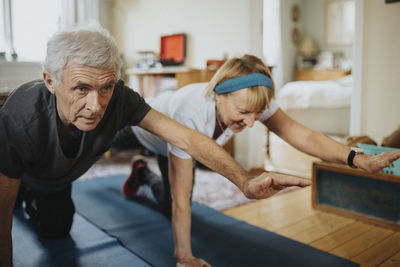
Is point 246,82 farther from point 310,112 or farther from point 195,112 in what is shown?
point 310,112

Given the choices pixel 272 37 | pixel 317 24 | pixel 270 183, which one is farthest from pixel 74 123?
pixel 317 24

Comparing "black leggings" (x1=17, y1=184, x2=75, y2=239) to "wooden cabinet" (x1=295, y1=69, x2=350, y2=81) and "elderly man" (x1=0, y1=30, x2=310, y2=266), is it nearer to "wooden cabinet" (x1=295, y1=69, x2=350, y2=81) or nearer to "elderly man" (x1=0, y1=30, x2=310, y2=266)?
"elderly man" (x1=0, y1=30, x2=310, y2=266)

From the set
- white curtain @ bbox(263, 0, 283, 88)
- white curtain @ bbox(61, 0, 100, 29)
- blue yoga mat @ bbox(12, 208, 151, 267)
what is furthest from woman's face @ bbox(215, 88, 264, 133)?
white curtain @ bbox(61, 0, 100, 29)

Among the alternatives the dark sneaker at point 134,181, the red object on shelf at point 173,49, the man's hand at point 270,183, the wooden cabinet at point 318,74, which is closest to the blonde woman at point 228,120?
the man's hand at point 270,183

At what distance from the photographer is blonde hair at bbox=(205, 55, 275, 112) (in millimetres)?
1228

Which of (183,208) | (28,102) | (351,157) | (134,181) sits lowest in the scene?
(134,181)

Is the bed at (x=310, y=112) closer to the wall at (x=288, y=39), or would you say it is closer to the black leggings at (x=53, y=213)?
the wall at (x=288, y=39)

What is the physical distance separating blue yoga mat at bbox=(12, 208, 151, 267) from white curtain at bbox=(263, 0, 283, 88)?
6.14ft

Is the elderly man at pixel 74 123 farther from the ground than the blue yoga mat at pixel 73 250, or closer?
farther from the ground

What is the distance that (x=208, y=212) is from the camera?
1.92 meters

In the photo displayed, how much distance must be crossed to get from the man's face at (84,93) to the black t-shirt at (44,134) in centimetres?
7

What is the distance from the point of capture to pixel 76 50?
95 centimetres

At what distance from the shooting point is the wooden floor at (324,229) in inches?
Answer: 57.4

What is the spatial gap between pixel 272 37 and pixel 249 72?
2.15 m
